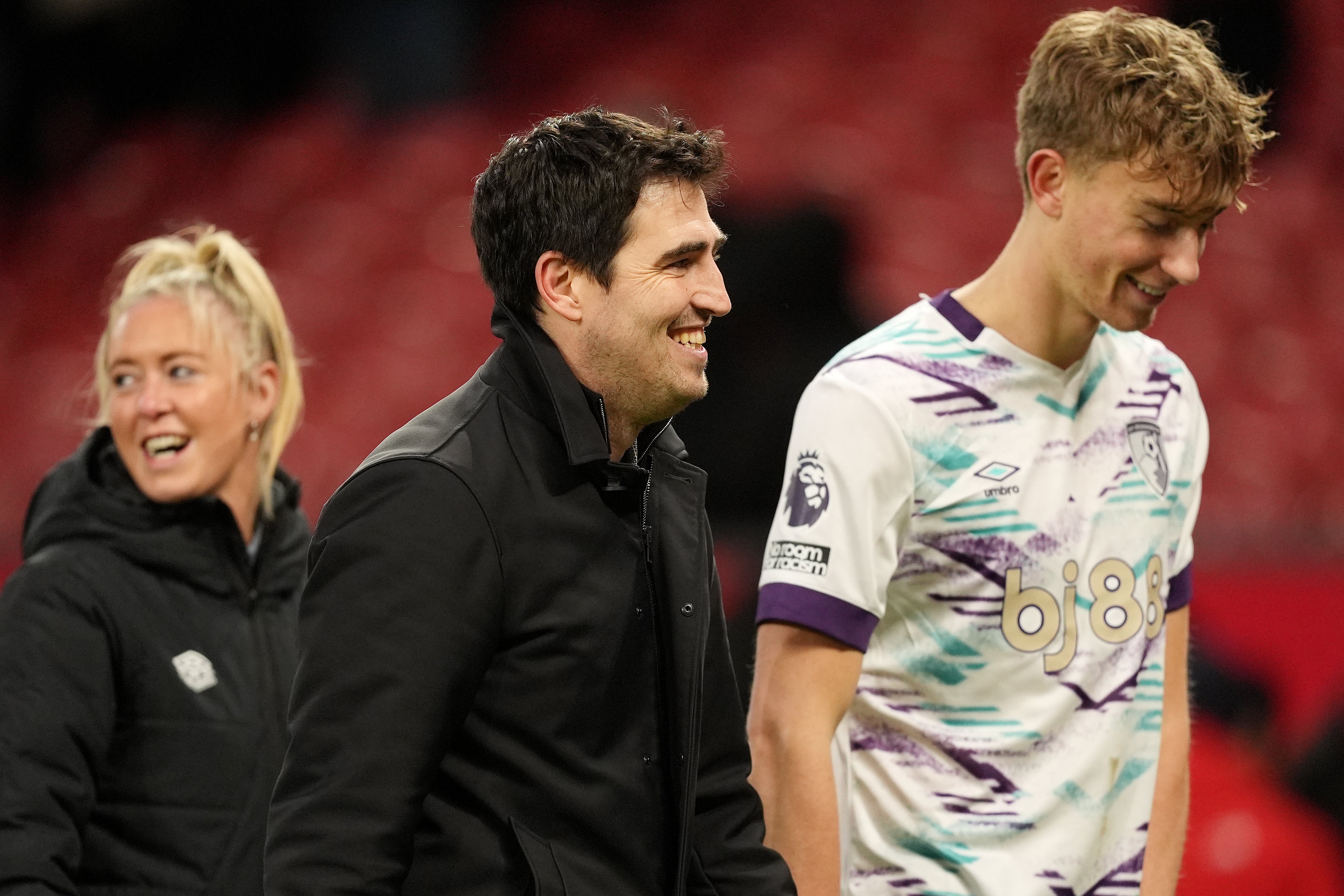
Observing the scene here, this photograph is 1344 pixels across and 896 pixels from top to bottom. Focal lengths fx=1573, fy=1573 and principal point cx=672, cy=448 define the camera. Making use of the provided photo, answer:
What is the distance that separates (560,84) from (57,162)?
2.81m

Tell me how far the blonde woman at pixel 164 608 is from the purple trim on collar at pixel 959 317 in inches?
45.1

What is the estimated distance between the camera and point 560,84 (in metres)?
8.51

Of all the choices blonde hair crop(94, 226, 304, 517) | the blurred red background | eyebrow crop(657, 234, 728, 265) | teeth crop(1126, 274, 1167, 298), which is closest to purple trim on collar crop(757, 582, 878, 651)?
eyebrow crop(657, 234, 728, 265)

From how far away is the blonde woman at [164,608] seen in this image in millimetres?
2250

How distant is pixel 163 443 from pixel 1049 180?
1476 millimetres

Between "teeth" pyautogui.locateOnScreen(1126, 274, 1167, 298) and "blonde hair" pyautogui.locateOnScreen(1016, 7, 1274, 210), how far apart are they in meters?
0.13

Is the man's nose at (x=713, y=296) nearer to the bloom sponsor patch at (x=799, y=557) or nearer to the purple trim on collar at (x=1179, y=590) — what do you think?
the bloom sponsor patch at (x=799, y=557)

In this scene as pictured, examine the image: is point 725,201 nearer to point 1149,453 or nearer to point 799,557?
point 1149,453

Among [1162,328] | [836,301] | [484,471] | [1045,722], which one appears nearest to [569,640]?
[484,471]

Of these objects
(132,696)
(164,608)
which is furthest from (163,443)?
(132,696)

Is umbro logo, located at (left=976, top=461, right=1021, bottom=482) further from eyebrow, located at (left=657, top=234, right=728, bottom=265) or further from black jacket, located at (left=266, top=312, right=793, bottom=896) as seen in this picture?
eyebrow, located at (left=657, top=234, right=728, bottom=265)

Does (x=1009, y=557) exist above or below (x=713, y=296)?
below

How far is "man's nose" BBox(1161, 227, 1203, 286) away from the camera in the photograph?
227 centimetres

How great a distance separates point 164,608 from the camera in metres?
2.45
